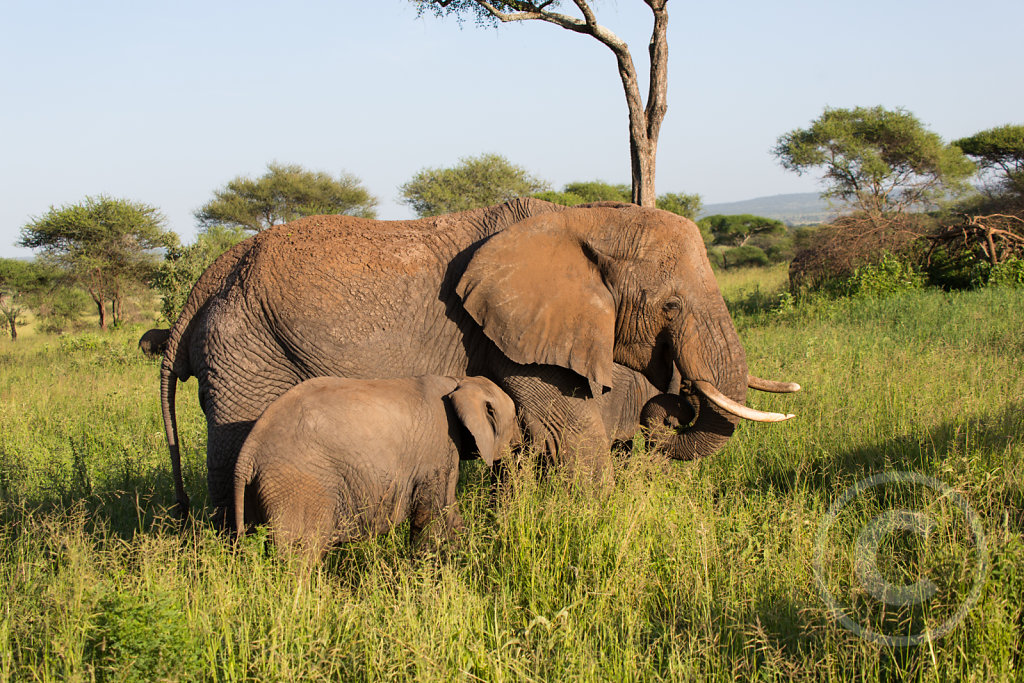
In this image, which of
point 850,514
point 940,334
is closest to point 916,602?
point 850,514

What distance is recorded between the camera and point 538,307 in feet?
15.2

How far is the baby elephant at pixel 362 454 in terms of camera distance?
392 cm

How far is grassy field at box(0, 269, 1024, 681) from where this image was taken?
304 cm

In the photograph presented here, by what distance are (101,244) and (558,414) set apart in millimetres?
19455

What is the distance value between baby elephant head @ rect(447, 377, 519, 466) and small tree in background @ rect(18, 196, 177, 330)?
59.8 ft

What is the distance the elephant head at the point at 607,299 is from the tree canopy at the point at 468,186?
21.1m

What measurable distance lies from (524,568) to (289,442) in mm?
1232

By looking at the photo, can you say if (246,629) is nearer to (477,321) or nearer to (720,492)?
(477,321)

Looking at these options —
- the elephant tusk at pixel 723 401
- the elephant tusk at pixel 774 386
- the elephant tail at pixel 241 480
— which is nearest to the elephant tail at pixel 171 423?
the elephant tail at pixel 241 480

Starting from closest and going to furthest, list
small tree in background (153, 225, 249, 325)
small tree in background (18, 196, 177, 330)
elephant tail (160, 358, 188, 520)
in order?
elephant tail (160, 358, 188, 520) → small tree in background (153, 225, 249, 325) → small tree in background (18, 196, 177, 330)

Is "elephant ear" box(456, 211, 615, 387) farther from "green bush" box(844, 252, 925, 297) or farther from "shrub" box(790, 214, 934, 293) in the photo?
"shrub" box(790, 214, 934, 293)

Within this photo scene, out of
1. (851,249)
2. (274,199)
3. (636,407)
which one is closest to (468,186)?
(274,199)

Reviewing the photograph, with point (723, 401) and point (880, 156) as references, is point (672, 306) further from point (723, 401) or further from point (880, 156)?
point (880, 156)

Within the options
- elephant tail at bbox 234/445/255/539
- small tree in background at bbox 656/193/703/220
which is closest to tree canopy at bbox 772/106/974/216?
small tree in background at bbox 656/193/703/220
